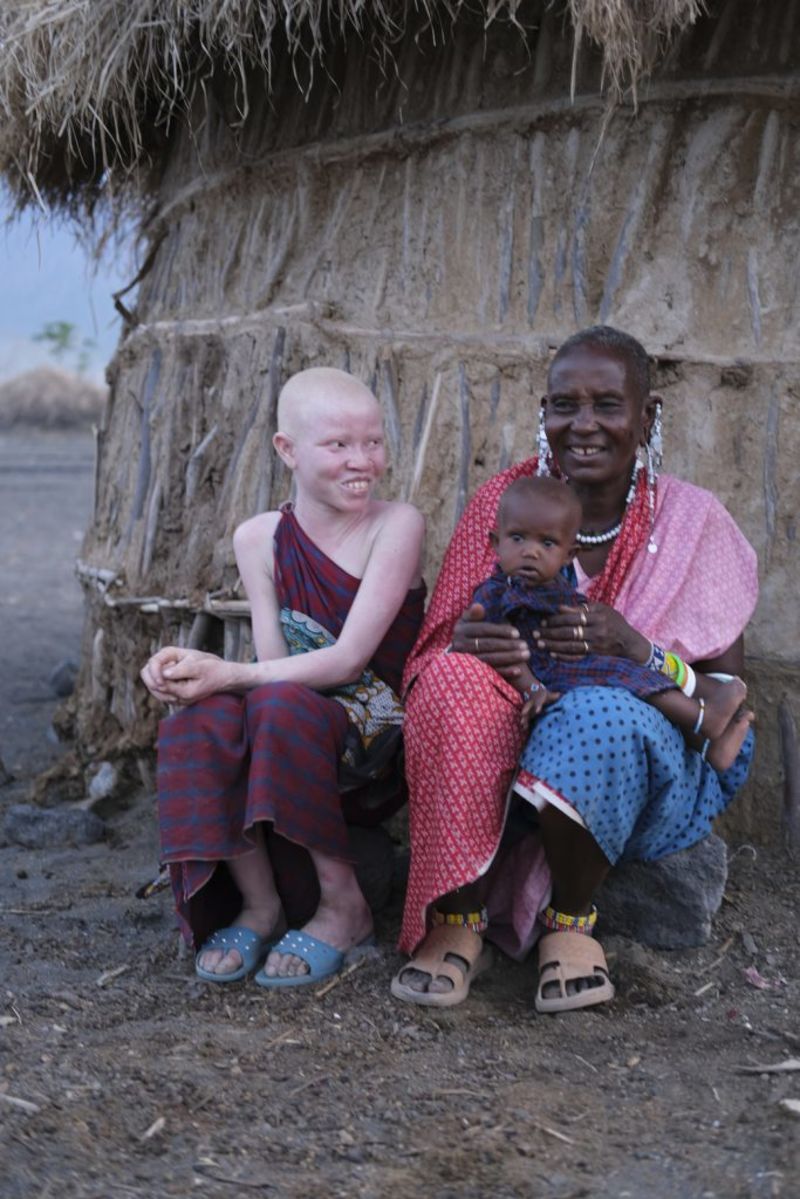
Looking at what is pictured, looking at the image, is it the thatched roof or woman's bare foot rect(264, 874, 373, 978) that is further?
the thatched roof

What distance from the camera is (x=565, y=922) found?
297cm

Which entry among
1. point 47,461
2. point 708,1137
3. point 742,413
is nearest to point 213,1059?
point 708,1137

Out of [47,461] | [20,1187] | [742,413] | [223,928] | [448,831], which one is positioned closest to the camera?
[20,1187]

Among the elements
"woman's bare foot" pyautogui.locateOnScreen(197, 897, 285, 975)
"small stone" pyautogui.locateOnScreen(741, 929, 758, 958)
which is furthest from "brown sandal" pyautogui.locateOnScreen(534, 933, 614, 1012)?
"woman's bare foot" pyautogui.locateOnScreen(197, 897, 285, 975)

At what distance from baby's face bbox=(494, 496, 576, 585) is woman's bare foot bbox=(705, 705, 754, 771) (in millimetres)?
468

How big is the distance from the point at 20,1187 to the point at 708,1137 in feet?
3.54

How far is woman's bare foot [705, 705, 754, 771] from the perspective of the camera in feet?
9.91

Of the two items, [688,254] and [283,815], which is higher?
[688,254]

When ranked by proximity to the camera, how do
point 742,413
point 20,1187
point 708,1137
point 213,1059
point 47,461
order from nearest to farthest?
1. point 20,1187
2. point 708,1137
3. point 213,1059
4. point 742,413
5. point 47,461

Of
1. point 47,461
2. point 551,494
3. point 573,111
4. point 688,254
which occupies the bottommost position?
point 47,461

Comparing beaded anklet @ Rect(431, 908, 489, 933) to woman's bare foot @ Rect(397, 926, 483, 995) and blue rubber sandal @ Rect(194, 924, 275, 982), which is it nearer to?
woman's bare foot @ Rect(397, 926, 483, 995)

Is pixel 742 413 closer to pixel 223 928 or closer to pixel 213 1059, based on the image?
pixel 223 928

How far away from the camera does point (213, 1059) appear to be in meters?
2.68

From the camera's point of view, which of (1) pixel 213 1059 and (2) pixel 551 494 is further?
(2) pixel 551 494
